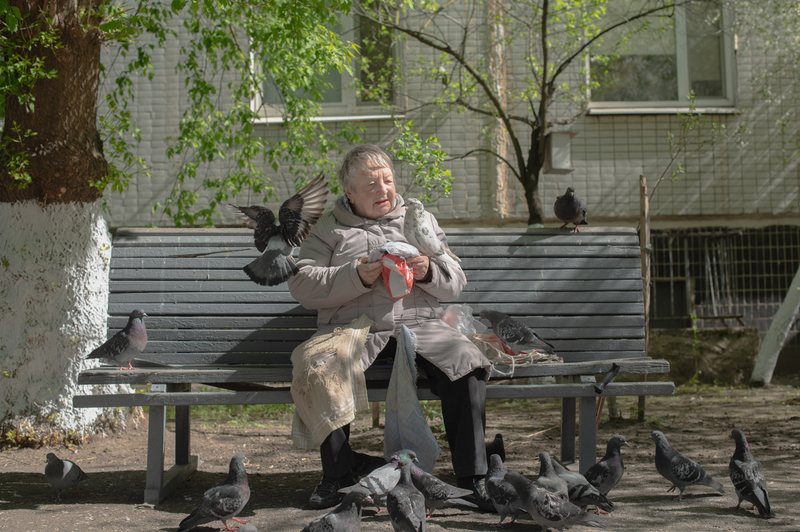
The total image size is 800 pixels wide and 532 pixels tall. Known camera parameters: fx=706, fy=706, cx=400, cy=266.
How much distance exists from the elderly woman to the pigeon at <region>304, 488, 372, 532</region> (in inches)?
19.4

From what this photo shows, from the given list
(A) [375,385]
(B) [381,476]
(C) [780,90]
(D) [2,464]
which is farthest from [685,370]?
(D) [2,464]

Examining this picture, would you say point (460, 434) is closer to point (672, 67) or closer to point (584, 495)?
point (584, 495)

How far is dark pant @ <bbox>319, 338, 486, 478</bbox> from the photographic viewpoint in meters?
3.16

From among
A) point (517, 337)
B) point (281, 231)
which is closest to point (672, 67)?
point (517, 337)

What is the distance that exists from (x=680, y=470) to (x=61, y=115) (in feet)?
13.6

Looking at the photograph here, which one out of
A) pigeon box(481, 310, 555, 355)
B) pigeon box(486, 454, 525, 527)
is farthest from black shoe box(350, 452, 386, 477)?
pigeon box(481, 310, 555, 355)

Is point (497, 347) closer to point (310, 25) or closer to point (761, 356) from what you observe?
point (310, 25)

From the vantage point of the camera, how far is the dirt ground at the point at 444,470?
3.15m

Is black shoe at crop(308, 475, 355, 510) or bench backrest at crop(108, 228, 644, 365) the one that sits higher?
bench backrest at crop(108, 228, 644, 365)

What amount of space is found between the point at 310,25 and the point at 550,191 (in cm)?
368

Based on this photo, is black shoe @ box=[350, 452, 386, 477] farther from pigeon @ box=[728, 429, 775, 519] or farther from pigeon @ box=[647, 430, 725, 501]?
pigeon @ box=[728, 429, 775, 519]

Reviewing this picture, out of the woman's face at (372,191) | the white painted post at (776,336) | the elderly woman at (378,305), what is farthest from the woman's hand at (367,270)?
the white painted post at (776,336)

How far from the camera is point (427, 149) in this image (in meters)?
5.11

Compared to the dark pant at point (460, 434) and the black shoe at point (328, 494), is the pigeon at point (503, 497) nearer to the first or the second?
the dark pant at point (460, 434)
